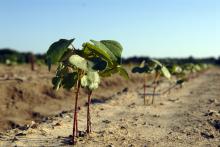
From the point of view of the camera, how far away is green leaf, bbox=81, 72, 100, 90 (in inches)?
256

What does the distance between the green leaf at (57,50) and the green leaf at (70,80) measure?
0.48 metres

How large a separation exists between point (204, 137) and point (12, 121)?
23.2 feet

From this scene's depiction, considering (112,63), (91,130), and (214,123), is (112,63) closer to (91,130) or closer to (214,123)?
(91,130)

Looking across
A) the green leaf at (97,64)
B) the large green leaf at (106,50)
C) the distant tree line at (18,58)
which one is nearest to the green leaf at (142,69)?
the large green leaf at (106,50)

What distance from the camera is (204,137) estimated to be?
844cm

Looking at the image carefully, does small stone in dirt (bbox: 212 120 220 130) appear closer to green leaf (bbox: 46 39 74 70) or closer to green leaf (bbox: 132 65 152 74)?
green leaf (bbox: 132 65 152 74)

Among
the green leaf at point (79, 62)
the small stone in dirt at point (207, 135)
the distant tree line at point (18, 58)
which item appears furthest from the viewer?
the distant tree line at point (18, 58)

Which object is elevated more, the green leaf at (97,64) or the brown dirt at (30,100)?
the green leaf at (97,64)

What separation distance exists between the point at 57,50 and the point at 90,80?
2.31ft

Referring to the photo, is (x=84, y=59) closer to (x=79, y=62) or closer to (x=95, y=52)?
(x=79, y=62)

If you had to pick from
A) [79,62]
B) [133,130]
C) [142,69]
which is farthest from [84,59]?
[142,69]

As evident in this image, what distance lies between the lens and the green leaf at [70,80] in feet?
21.6

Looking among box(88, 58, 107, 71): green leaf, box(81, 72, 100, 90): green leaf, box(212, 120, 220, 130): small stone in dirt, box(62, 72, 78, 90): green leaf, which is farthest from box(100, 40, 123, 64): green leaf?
box(212, 120, 220, 130): small stone in dirt

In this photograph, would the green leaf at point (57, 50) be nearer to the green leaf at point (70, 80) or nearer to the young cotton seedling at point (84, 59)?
the young cotton seedling at point (84, 59)
